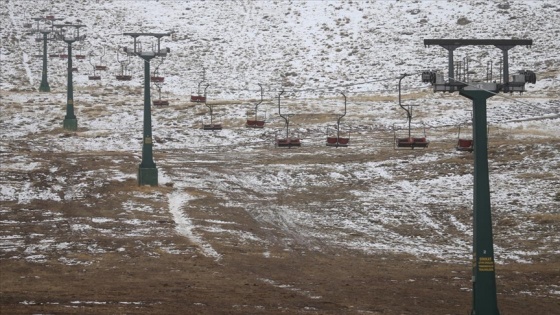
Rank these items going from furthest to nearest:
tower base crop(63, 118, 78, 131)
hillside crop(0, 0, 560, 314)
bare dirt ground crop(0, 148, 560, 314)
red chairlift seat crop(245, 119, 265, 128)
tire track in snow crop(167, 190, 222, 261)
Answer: tower base crop(63, 118, 78, 131), red chairlift seat crop(245, 119, 265, 128), tire track in snow crop(167, 190, 222, 261), hillside crop(0, 0, 560, 314), bare dirt ground crop(0, 148, 560, 314)

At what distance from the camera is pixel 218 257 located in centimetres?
3078

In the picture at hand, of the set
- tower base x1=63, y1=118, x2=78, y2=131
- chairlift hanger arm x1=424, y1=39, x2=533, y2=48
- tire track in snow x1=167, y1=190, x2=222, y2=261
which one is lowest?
tire track in snow x1=167, y1=190, x2=222, y2=261

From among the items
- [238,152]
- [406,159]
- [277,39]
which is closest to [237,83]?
[277,39]

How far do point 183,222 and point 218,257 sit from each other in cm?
588

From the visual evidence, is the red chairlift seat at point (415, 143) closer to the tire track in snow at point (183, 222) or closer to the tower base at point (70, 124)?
the tire track in snow at point (183, 222)

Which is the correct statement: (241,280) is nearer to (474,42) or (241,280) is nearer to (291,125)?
(474,42)

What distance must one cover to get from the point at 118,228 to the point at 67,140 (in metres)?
24.2

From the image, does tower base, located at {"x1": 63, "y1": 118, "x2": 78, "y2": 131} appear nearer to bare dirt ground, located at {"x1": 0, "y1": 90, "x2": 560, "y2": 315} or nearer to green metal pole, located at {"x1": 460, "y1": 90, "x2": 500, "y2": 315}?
bare dirt ground, located at {"x1": 0, "y1": 90, "x2": 560, "y2": 315}

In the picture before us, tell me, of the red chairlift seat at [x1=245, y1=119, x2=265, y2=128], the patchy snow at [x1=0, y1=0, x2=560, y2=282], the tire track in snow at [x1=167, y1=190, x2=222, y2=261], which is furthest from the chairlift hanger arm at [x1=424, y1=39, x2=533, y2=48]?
the red chairlift seat at [x1=245, y1=119, x2=265, y2=128]

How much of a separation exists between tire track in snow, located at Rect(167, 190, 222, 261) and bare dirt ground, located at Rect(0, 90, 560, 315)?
0.54 feet

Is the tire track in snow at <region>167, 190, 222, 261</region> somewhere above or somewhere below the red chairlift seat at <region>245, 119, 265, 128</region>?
below

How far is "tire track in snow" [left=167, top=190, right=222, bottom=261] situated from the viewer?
105 feet

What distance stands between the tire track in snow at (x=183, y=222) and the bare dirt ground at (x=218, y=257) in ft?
0.54

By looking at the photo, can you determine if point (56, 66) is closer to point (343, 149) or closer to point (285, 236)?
point (343, 149)
